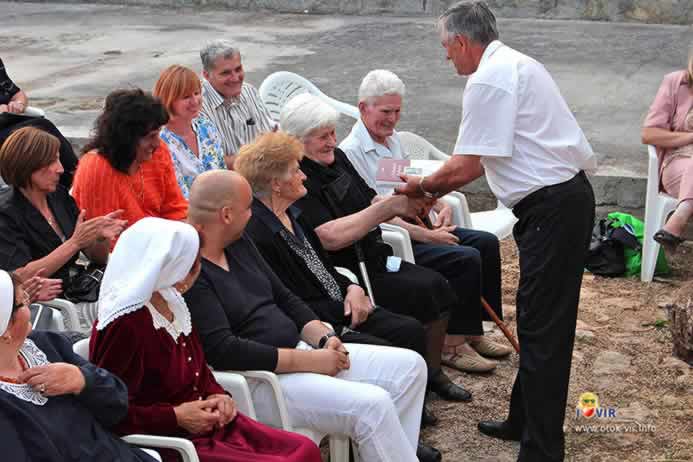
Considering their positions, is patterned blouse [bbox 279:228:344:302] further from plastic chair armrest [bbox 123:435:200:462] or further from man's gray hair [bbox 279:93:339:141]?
plastic chair armrest [bbox 123:435:200:462]

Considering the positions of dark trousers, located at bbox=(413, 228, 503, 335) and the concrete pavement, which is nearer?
dark trousers, located at bbox=(413, 228, 503, 335)

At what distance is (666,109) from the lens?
6301mm

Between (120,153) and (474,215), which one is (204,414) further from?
(474,215)

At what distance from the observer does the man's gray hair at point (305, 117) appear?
186 inches

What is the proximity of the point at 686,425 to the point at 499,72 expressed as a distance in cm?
184

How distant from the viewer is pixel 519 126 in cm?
399

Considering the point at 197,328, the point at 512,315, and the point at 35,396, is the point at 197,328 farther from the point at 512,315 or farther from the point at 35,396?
the point at 512,315

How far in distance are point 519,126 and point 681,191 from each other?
248 cm

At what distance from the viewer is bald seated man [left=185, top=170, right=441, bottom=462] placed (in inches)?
144

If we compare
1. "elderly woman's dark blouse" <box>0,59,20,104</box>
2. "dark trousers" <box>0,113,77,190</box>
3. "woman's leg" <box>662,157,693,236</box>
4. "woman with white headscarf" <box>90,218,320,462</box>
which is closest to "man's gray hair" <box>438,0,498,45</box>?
"woman with white headscarf" <box>90,218,320,462</box>

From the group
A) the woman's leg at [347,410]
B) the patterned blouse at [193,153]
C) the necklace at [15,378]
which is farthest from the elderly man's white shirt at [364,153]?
the necklace at [15,378]

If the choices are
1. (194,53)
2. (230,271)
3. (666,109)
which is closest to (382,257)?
(230,271)

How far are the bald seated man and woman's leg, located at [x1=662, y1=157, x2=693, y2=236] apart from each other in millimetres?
2635

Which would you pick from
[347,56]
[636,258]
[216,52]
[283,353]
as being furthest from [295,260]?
[347,56]
